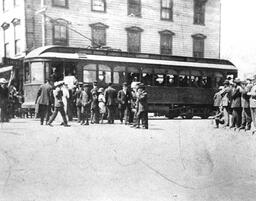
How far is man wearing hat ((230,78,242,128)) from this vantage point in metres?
12.5

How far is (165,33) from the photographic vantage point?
25.3 meters

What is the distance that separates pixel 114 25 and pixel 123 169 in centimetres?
1670

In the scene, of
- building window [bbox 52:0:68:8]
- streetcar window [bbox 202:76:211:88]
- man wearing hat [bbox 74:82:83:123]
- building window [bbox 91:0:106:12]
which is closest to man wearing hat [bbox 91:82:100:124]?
man wearing hat [bbox 74:82:83:123]

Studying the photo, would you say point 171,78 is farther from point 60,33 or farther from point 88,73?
point 60,33

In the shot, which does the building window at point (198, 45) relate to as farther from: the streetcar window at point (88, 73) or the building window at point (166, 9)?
the streetcar window at point (88, 73)

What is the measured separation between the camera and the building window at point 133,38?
2392cm

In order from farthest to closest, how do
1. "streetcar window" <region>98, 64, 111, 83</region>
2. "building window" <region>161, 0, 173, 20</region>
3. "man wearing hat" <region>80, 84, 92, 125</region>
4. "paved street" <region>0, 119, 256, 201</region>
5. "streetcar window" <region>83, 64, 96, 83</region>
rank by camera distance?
"building window" <region>161, 0, 173, 20</region>
"streetcar window" <region>98, 64, 111, 83</region>
"streetcar window" <region>83, 64, 96, 83</region>
"man wearing hat" <region>80, 84, 92, 125</region>
"paved street" <region>0, 119, 256, 201</region>

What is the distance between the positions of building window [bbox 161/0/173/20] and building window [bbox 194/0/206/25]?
1.89 metres

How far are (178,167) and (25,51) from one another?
1465cm

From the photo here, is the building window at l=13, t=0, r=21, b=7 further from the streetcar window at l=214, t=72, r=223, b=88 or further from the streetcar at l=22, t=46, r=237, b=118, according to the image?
the streetcar window at l=214, t=72, r=223, b=88

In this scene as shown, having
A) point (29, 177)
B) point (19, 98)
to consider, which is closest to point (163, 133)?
point (29, 177)

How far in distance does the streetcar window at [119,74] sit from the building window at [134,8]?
633 cm

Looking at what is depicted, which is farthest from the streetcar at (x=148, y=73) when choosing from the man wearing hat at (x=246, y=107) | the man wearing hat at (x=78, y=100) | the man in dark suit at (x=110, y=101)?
the man wearing hat at (x=246, y=107)

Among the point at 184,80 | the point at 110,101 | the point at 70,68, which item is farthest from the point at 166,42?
the point at 110,101
